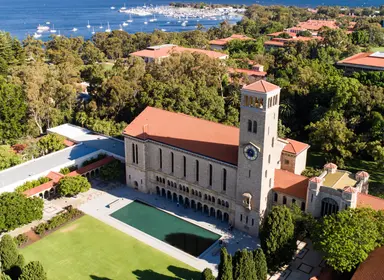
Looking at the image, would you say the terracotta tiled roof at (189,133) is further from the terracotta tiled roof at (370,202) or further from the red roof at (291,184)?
the terracotta tiled roof at (370,202)

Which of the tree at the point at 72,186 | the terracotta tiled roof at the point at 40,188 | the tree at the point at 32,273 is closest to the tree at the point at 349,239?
the tree at the point at 32,273

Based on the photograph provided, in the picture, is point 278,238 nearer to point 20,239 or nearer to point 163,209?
point 163,209

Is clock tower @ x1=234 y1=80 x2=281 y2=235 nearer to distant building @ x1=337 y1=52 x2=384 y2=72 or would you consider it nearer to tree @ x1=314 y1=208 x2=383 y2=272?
tree @ x1=314 y1=208 x2=383 y2=272

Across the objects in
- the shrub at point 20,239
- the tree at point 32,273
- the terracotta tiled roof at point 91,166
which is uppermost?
the tree at point 32,273

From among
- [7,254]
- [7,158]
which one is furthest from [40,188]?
[7,254]

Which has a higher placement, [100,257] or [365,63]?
[365,63]

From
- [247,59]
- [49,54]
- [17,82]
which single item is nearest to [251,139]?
[17,82]
